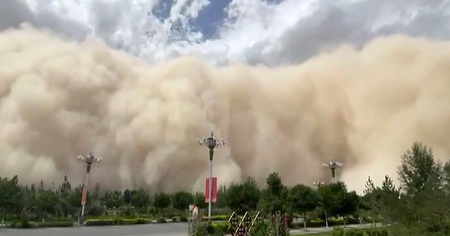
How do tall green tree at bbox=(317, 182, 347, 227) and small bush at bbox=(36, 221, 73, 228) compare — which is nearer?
tall green tree at bbox=(317, 182, 347, 227)

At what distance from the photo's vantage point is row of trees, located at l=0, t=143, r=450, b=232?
8.74 metres

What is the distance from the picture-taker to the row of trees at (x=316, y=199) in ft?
28.7

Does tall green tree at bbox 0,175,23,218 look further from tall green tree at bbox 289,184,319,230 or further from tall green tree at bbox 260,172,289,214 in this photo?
tall green tree at bbox 289,184,319,230

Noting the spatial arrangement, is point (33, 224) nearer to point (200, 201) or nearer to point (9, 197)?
point (9, 197)

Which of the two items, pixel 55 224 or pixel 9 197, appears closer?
pixel 55 224

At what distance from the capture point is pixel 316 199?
91.8ft

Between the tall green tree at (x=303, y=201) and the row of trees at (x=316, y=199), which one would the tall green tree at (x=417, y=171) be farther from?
the tall green tree at (x=303, y=201)

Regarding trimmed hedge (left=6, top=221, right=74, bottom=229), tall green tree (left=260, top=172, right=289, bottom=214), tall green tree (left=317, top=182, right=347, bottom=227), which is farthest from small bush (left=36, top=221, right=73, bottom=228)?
tall green tree (left=317, top=182, right=347, bottom=227)

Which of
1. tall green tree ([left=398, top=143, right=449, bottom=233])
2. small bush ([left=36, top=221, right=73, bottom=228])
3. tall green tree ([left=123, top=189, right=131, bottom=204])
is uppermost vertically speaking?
tall green tree ([left=123, top=189, right=131, bottom=204])

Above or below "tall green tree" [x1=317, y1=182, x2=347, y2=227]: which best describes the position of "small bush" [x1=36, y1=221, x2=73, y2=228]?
below

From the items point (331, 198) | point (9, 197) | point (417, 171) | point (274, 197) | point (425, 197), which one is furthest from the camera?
point (9, 197)

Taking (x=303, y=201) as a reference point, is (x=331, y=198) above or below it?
above

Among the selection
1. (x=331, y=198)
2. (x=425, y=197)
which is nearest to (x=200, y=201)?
(x=331, y=198)

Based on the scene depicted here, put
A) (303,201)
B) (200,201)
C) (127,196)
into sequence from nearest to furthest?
(303,201) < (200,201) < (127,196)
